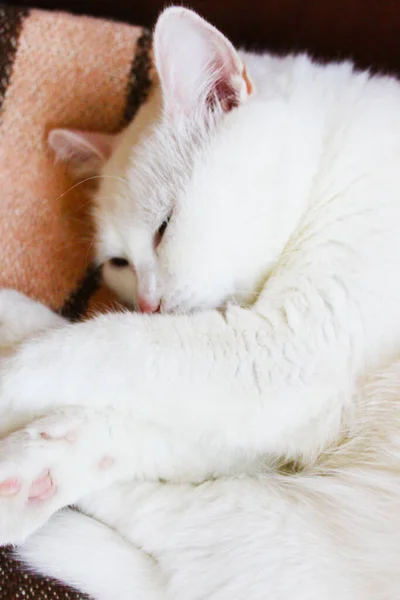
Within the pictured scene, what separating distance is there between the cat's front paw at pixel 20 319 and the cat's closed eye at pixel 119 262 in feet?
0.49

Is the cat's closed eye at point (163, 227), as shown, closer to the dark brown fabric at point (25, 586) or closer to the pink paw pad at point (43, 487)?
the pink paw pad at point (43, 487)

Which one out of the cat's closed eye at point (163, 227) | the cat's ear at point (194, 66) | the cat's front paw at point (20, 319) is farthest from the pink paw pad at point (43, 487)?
the cat's ear at point (194, 66)

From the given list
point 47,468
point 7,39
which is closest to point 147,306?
point 47,468

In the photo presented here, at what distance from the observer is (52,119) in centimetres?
130

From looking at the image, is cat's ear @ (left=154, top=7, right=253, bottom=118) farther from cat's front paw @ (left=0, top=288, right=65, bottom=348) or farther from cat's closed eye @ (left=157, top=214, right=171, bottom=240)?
cat's front paw @ (left=0, top=288, right=65, bottom=348)

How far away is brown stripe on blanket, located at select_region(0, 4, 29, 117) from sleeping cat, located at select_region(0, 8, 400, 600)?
0.37 meters

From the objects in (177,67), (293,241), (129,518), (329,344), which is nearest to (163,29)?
(177,67)

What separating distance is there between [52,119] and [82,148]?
13 cm

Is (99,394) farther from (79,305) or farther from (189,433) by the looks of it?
(79,305)

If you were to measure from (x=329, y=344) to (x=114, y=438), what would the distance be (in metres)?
0.34

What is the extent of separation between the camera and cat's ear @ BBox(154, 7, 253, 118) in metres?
0.95

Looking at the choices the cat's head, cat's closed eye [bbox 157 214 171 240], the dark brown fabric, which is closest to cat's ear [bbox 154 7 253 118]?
the cat's head

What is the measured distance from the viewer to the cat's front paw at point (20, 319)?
108cm

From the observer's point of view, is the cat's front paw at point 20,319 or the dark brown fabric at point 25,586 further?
the cat's front paw at point 20,319
